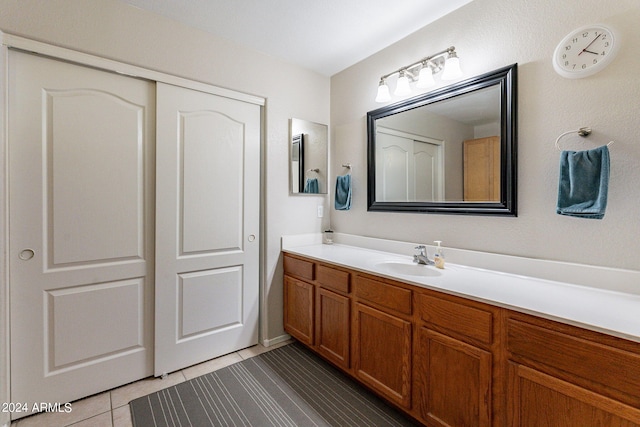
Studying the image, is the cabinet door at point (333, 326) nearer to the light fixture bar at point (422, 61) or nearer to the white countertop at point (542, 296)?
the white countertop at point (542, 296)

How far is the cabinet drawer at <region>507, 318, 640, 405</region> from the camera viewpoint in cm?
90

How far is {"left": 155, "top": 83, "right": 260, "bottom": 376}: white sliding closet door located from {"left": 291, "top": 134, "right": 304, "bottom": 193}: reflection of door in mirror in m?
0.32

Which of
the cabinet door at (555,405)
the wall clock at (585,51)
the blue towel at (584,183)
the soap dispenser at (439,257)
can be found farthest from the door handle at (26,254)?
the wall clock at (585,51)

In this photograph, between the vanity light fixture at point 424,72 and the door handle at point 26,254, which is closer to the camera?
the door handle at point 26,254

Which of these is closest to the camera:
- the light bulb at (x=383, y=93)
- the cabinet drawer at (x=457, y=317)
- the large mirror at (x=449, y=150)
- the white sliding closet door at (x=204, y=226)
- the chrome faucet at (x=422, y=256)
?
the cabinet drawer at (x=457, y=317)

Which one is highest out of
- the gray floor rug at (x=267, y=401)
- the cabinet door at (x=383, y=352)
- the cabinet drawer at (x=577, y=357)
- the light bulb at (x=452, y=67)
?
the light bulb at (x=452, y=67)

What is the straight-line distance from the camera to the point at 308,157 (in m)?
2.65

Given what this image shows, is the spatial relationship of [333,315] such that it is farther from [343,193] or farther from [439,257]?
[343,193]

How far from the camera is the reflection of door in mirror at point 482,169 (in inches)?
66.6

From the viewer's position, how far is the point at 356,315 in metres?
1.84

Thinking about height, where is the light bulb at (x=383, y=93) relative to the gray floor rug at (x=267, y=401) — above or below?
above

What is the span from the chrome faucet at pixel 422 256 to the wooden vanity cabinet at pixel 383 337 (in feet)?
1.27

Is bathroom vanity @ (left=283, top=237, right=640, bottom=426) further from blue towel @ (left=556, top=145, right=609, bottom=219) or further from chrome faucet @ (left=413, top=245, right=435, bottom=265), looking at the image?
blue towel @ (left=556, top=145, right=609, bottom=219)

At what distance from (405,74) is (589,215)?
1.41 metres
